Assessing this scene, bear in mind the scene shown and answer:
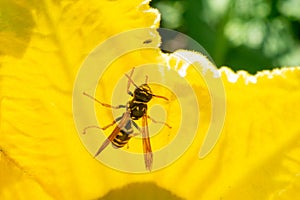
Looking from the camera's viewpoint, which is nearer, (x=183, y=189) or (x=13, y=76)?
(x=13, y=76)

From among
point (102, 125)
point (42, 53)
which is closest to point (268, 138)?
point (102, 125)

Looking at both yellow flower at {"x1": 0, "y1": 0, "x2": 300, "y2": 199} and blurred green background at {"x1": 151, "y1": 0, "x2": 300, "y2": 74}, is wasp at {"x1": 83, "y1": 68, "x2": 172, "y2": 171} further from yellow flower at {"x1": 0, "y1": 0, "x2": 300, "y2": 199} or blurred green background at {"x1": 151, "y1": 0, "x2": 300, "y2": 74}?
blurred green background at {"x1": 151, "y1": 0, "x2": 300, "y2": 74}

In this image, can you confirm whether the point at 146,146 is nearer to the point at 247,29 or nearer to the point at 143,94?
the point at 143,94

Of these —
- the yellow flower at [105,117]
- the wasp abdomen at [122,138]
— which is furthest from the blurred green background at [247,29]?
the wasp abdomen at [122,138]

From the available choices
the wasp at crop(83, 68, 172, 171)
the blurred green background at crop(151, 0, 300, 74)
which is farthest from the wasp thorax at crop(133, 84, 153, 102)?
the blurred green background at crop(151, 0, 300, 74)

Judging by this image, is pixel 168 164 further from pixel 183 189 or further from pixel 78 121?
pixel 78 121
